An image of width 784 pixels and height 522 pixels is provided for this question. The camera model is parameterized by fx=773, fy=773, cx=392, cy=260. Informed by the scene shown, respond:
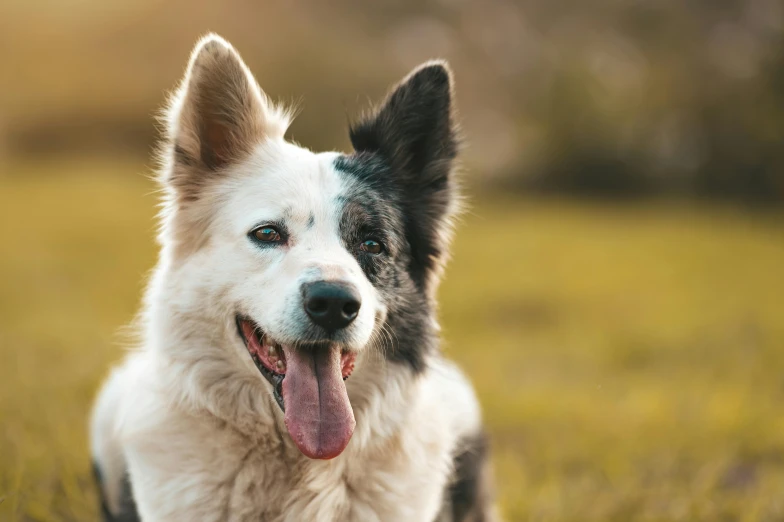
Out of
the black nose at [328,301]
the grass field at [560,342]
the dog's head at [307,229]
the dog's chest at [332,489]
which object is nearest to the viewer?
the black nose at [328,301]

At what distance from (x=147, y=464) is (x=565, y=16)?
26.3 metres

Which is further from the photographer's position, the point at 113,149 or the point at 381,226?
the point at 113,149

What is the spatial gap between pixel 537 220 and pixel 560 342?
29.9ft

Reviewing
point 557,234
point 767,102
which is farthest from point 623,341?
point 767,102

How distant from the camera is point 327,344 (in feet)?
10.9

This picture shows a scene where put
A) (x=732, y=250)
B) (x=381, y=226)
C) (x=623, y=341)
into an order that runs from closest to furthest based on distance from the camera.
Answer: (x=381, y=226), (x=623, y=341), (x=732, y=250)

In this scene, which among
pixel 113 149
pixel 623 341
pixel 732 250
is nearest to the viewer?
pixel 623 341

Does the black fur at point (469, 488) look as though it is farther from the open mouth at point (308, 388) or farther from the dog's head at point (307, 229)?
the open mouth at point (308, 388)

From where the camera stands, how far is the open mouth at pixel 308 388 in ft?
10.5

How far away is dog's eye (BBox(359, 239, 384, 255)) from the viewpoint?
3674mm

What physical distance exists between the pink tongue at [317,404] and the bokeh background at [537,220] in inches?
58.3

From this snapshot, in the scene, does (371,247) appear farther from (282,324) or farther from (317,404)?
(317,404)

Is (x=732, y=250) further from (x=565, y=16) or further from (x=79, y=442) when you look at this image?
(x=79, y=442)

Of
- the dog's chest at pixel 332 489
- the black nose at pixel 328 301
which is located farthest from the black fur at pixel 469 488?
the black nose at pixel 328 301
